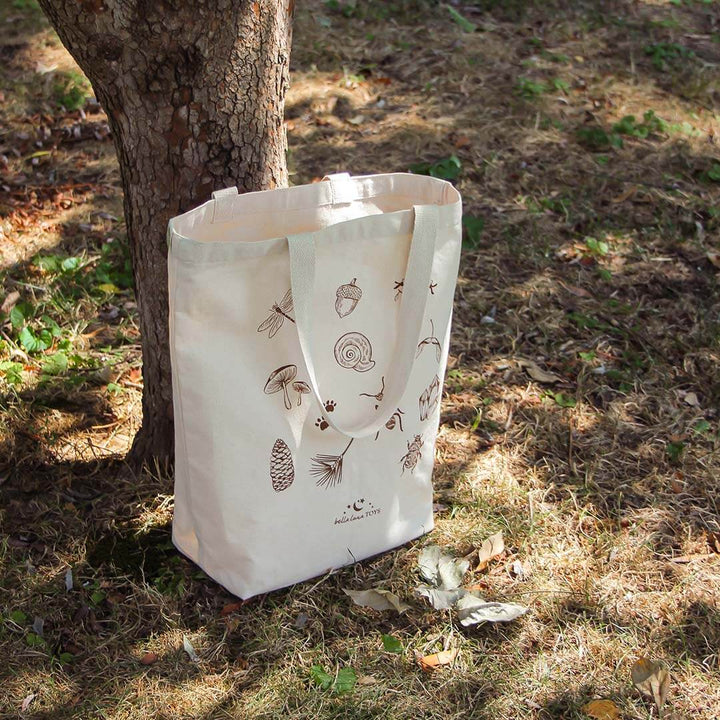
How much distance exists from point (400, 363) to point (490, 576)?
2.24ft

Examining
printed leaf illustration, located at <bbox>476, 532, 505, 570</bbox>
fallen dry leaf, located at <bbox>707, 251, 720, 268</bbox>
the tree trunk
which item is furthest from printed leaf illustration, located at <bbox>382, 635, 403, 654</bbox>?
fallen dry leaf, located at <bbox>707, 251, 720, 268</bbox>

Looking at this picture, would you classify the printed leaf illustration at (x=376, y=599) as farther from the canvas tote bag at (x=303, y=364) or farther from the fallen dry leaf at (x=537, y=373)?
the fallen dry leaf at (x=537, y=373)

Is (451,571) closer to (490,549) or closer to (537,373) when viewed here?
(490,549)

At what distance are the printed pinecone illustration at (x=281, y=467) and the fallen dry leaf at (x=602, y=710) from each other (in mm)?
821

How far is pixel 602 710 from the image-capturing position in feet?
6.01

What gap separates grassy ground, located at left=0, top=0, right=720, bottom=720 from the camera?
1.92 meters

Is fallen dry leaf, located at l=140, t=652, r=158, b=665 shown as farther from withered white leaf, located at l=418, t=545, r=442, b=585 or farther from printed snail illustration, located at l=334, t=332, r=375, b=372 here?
printed snail illustration, located at l=334, t=332, r=375, b=372

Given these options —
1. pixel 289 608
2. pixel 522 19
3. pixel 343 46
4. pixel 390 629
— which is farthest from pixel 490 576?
pixel 522 19

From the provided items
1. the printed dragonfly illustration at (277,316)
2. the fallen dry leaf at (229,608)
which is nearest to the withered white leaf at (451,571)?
the fallen dry leaf at (229,608)

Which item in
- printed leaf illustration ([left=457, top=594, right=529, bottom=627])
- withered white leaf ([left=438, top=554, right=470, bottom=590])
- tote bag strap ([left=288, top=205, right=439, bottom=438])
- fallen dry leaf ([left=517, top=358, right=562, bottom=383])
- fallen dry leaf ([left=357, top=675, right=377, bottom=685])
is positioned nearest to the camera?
tote bag strap ([left=288, top=205, right=439, bottom=438])

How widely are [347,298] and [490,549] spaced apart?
85 cm

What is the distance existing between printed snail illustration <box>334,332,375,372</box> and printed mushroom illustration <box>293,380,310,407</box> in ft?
0.30

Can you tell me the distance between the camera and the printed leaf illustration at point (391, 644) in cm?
195

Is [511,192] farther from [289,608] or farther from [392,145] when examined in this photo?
[289,608]
